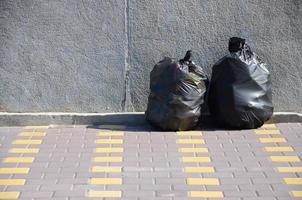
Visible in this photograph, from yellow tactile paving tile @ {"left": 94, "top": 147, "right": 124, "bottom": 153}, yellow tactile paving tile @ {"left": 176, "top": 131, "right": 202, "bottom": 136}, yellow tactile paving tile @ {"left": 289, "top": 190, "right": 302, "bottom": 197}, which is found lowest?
yellow tactile paving tile @ {"left": 176, "top": 131, "right": 202, "bottom": 136}

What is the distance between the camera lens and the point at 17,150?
214 inches

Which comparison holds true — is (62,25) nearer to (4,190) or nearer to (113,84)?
(113,84)

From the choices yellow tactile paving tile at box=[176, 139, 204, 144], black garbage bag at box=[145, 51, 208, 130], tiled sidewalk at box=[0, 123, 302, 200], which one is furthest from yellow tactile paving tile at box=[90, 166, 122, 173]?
black garbage bag at box=[145, 51, 208, 130]

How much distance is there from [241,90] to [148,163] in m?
1.43

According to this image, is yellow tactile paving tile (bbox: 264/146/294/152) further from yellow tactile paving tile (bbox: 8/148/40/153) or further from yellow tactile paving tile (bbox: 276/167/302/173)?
yellow tactile paving tile (bbox: 8/148/40/153)

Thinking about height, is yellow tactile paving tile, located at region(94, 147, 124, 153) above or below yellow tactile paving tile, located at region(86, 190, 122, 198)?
below

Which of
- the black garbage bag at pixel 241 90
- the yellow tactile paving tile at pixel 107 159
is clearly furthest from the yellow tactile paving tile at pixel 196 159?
the black garbage bag at pixel 241 90

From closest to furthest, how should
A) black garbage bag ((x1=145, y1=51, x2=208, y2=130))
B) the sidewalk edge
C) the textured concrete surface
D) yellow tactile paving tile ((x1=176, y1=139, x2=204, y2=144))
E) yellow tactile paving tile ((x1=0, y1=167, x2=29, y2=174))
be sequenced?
yellow tactile paving tile ((x1=0, y1=167, x2=29, y2=174))
yellow tactile paving tile ((x1=176, y1=139, x2=204, y2=144))
black garbage bag ((x1=145, y1=51, x2=208, y2=130))
the textured concrete surface
the sidewalk edge

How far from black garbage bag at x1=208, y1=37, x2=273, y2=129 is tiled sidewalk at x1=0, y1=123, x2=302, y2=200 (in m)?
0.15

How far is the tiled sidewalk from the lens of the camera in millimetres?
4434

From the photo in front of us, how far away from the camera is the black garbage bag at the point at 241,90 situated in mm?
5938

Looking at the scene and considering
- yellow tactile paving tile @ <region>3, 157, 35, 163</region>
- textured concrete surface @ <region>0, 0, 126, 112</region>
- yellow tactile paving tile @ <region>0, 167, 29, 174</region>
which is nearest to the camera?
yellow tactile paving tile @ <region>0, 167, 29, 174</region>

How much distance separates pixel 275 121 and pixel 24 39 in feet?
8.88

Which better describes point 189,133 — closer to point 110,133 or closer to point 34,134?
point 110,133
